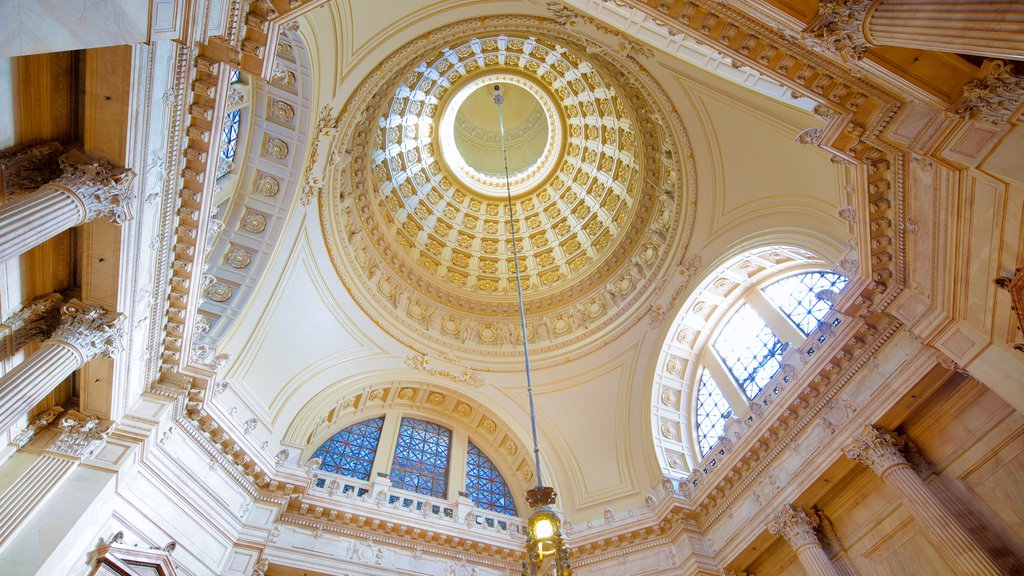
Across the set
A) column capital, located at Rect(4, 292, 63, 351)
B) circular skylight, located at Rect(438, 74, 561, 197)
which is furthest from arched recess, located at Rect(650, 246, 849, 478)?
column capital, located at Rect(4, 292, 63, 351)

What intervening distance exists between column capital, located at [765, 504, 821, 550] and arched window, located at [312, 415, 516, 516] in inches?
331

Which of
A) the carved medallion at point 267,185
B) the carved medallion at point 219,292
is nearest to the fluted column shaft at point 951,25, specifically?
the carved medallion at point 267,185

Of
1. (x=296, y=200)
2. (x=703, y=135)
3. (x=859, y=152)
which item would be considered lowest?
(x=859, y=152)

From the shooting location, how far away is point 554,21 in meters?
14.5

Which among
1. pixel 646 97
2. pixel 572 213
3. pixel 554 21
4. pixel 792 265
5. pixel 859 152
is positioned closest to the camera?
pixel 859 152

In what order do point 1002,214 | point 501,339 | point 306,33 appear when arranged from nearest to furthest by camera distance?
point 1002,214 < point 306,33 < point 501,339

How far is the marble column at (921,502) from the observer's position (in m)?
8.72

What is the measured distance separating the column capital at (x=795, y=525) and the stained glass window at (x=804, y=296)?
4.33 m

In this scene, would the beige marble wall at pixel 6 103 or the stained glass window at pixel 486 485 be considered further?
the stained glass window at pixel 486 485

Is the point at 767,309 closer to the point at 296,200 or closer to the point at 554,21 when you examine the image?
the point at 554,21

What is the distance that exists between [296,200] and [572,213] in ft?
35.4

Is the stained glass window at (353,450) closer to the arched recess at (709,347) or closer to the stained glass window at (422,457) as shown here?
the stained glass window at (422,457)

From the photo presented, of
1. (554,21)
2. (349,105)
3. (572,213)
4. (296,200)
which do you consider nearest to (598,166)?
(572,213)

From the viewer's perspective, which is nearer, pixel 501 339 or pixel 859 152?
pixel 859 152
